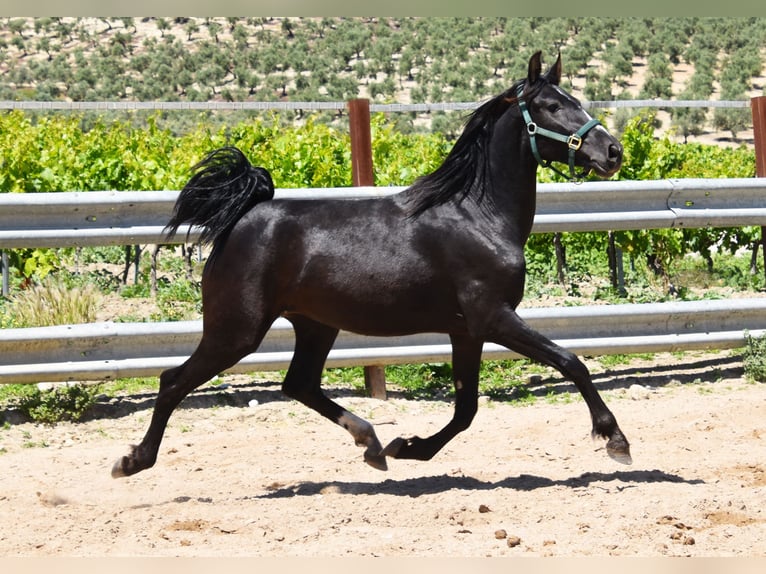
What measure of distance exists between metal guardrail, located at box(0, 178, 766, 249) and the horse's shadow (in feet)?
7.61

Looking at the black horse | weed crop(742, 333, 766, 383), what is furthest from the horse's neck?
weed crop(742, 333, 766, 383)

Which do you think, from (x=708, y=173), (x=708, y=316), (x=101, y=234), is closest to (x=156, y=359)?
(x=101, y=234)

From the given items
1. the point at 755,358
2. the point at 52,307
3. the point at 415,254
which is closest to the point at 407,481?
the point at 415,254

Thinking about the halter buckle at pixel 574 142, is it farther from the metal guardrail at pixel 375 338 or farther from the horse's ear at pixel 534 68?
the metal guardrail at pixel 375 338

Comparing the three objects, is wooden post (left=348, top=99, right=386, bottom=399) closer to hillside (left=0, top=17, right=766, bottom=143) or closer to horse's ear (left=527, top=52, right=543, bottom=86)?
horse's ear (left=527, top=52, right=543, bottom=86)

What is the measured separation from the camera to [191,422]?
23.6 feet

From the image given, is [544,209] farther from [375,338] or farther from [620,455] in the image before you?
[620,455]

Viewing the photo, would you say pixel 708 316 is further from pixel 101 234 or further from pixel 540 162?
pixel 101 234

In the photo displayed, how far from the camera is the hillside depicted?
4378cm

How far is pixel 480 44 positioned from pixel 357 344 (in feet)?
153

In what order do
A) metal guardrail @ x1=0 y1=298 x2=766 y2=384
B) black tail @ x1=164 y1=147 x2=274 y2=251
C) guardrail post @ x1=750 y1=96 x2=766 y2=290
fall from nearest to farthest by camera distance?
black tail @ x1=164 y1=147 x2=274 y2=251 → metal guardrail @ x1=0 y1=298 x2=766 y2=384 → guardrail post @ x1=750 y1=96 x2=766 y2=290

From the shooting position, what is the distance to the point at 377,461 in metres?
5.82

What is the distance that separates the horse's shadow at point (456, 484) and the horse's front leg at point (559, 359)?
0.76 feet

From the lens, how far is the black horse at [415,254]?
5.43 meters
